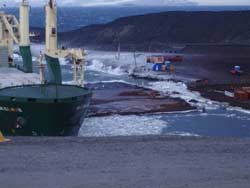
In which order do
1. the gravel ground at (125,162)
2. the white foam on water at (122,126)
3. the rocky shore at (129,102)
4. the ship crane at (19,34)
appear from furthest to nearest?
1. the ship crane at (19,34)
2. the rocky shore at (129,102)
3. the white foam on water at (122,126)
4. the gravel ground at (125,162)

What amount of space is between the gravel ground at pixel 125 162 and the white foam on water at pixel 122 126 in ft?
34.8

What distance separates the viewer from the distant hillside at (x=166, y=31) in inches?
3567

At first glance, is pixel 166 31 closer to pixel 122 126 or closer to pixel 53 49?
pixel 53 49

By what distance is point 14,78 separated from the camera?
2966 centimetres

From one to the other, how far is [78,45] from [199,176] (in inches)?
3193

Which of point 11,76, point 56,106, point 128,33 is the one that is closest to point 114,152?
point 56,106

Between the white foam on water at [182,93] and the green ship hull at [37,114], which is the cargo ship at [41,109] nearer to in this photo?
the green ship hull at [37,114]

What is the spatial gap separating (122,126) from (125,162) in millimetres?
15705

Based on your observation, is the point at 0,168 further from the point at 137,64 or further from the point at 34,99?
the point at 137,64

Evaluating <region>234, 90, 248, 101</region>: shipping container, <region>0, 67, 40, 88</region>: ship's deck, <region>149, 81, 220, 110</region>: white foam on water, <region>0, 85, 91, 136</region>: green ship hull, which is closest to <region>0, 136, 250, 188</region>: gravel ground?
<region>0, 85, 91, 136</region>: green ship hull

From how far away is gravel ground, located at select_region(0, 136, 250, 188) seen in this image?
31.7 feet

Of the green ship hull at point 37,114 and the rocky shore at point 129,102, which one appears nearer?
the green ship hull at point 37,114

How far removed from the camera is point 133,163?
11086 millimetres

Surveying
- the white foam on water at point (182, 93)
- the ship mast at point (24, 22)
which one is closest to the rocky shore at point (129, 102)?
the white foam on water at point (182, 93)
